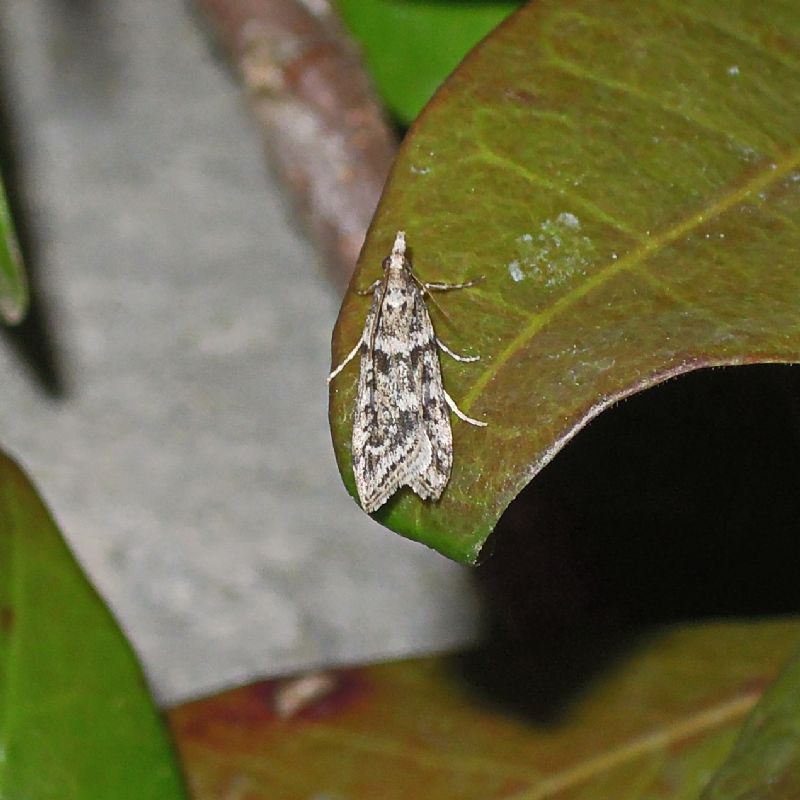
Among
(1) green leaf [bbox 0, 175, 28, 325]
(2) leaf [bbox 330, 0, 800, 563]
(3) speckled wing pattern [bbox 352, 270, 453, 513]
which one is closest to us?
(2) leaf [bbox 330, 0, 800, 563]

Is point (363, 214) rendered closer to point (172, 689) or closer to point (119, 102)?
point (172, 689)

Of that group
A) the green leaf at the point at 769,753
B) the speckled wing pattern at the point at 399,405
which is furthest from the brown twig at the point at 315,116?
the green leaf at the point at 769,753

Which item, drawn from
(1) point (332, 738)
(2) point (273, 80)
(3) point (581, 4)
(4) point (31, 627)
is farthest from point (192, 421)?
(3) point (581, 4)

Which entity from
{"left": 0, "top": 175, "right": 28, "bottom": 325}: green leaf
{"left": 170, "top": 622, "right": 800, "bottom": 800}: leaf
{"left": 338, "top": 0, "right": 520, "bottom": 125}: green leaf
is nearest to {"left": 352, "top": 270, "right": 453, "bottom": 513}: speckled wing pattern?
{"left": 0, "top": 175, "right": 28, "bottom": 325}: green leaf

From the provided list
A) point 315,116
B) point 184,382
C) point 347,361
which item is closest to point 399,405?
point 347,361

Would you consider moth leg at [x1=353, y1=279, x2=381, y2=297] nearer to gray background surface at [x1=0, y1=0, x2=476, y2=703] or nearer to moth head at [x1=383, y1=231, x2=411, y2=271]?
moth head at [x1=383, y1=231, x2=411, y2=271]

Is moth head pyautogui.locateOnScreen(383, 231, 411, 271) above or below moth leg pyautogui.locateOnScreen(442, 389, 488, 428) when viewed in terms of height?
above

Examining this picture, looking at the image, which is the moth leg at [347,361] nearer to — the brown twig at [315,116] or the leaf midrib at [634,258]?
the leaf midrib at [634,258]
